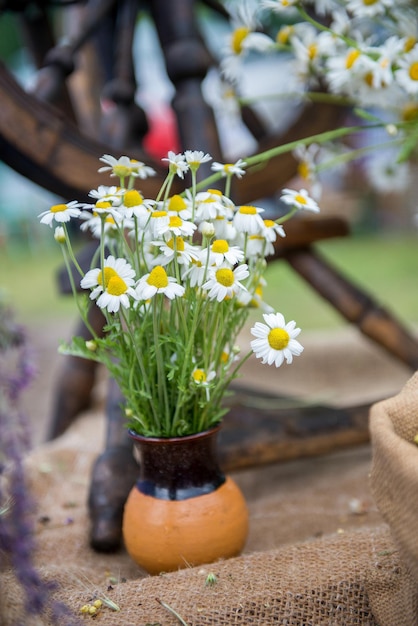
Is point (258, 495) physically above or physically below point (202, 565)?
below

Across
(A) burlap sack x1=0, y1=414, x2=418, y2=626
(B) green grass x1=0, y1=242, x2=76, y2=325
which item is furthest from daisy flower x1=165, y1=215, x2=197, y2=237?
(B) green grass x1=0, y1=242, x2=76, y2=325

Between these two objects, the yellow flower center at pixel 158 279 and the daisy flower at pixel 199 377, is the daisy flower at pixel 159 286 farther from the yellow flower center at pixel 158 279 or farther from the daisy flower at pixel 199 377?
the daisy flower at pixel 199 377

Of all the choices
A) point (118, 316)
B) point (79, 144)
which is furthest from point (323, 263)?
point (118, 316)

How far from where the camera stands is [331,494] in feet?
4.15

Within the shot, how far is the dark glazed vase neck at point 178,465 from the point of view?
0.87 metres

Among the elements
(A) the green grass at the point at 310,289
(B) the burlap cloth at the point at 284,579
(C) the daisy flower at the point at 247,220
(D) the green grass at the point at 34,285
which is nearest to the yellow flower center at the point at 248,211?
(C) the daisy flower at the point at 247,220

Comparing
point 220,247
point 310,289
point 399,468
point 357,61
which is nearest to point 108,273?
point 220,247

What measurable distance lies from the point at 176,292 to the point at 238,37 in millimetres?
686

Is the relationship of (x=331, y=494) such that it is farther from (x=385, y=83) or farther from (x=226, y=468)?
(x=385, y=83)

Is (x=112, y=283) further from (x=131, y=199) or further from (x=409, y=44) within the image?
(x=409, y=44)

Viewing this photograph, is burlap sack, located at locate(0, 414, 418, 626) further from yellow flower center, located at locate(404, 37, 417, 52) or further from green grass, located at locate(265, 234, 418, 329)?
green grass, located at locate(265, 234, 418, 329)

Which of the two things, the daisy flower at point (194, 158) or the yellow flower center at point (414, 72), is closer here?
the daisy flower at point (194, 158)

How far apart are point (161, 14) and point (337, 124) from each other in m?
0.48

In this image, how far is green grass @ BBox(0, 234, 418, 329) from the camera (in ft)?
11.0
